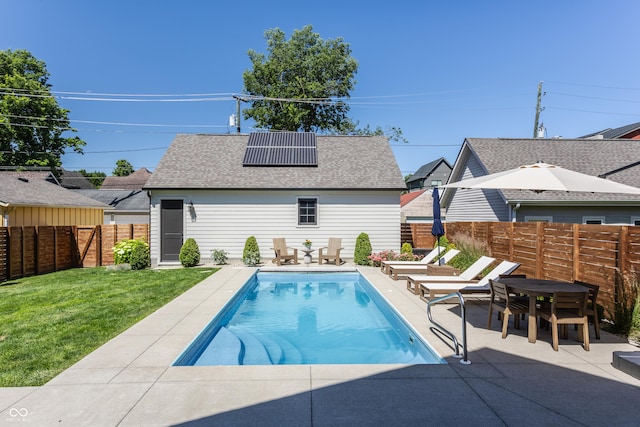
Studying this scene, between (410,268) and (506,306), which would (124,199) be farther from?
(506,306)

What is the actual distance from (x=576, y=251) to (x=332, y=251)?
8.94 m

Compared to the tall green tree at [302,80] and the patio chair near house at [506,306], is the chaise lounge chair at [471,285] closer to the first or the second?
the patio chair near house at [506,306]

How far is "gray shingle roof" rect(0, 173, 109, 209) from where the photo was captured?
14984 mm

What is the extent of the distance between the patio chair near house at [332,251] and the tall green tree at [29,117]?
2802cm

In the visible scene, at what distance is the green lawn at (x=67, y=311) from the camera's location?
4.45 metres

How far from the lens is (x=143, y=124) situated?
3022 cm

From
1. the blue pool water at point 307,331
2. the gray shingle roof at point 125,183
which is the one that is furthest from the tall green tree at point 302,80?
the gray shingle roof at point 125,183

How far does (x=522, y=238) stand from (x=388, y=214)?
650 cm

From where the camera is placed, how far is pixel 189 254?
13750 mm

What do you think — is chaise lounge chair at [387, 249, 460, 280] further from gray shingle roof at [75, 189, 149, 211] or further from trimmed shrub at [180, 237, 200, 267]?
gray shingle roof at [75, 189, 149, 211]

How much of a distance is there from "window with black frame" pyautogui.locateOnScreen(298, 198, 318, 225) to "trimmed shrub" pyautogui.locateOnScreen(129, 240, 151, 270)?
6.24m

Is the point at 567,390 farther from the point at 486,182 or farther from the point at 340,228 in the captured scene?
the point at 340,228

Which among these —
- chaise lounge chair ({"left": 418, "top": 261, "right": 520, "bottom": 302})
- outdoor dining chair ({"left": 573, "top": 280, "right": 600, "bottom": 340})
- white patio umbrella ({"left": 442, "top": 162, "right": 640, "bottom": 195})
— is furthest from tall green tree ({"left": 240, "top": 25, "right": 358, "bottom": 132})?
outdoor dining chair ({"left": 573, "top": 280, "right": 600, "bottom": 340})

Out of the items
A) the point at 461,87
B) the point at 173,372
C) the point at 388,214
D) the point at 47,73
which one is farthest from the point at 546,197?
the point at 47,73
